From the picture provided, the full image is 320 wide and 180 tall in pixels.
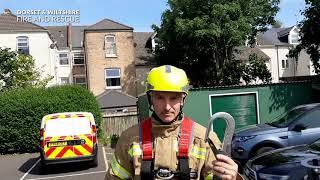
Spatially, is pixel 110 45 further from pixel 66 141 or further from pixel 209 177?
pixel 209 177

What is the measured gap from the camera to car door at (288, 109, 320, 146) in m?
10.9

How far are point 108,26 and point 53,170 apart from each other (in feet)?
81.3

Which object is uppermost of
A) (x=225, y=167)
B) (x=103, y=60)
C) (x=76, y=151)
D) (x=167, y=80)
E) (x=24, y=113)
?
(x=103, y=60)

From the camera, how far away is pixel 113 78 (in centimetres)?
3812

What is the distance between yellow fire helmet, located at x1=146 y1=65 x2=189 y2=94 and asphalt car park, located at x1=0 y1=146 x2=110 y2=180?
10240mm

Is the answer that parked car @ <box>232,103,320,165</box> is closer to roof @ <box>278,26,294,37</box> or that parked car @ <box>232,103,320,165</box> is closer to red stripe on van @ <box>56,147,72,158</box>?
red stripe on van @ <box>56,147,72,158</box>

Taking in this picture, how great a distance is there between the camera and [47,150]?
13.2 m

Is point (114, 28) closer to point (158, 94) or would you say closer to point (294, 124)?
point (294, 124)

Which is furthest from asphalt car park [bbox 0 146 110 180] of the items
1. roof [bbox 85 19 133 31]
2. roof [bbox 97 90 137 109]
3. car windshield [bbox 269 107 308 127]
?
roof [bbox 85 19 133 31]

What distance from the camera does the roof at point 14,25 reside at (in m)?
36.5

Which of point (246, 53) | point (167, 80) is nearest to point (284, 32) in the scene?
point (246, 53)

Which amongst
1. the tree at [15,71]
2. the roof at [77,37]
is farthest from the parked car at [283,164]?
the roof at [77,37]

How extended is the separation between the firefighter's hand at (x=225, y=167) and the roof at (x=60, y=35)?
45473 mm

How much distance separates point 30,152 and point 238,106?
947 cm
